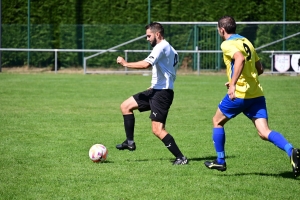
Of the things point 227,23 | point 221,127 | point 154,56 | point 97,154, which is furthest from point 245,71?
point 97,154

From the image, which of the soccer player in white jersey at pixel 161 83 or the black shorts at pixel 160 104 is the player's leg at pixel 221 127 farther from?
the black shorts at pixel 160 104

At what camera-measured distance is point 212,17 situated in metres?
30.5

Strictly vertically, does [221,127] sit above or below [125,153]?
above

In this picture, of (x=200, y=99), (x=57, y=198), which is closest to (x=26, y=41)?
(x=200, y=99)

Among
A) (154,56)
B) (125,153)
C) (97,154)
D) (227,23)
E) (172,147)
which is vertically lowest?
(125,153)

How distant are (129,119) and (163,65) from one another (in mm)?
1212

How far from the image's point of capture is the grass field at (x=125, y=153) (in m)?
6.91

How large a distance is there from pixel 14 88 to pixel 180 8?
496 inches

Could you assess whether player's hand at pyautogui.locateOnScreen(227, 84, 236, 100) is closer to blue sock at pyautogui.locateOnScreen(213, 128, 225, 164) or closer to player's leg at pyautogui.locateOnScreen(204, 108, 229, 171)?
player's leg at pyautogui.locateOnScreen(204, 108, 229, 171)

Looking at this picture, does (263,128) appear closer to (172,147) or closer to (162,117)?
(172,147)

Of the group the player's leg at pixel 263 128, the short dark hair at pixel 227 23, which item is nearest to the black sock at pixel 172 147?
the player's leg at pixel 263 128

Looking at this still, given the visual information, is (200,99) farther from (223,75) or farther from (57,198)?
(57,198)

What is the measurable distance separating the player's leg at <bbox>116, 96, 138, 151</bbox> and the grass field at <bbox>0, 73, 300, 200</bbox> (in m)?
0.12

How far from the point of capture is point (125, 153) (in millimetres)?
9453
